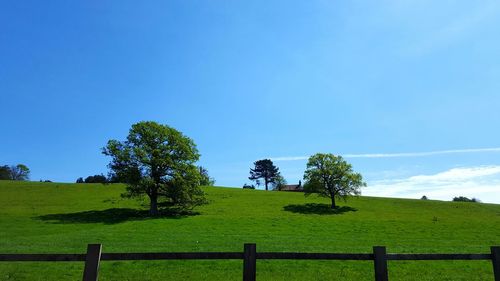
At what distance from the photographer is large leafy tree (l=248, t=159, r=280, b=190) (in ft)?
533

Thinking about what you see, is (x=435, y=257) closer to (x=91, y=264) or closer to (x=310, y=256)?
(x=310, y=256)

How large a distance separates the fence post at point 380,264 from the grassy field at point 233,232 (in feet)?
24.0

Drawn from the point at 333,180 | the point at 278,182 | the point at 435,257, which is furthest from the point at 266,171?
the point at 435,257

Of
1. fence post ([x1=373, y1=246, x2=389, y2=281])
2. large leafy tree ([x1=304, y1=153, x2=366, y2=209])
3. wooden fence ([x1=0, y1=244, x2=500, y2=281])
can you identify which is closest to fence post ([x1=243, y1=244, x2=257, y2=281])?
wooden fence ([x1=0, y1=244, x2=500, y2=281])

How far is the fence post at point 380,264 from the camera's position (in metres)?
7.61

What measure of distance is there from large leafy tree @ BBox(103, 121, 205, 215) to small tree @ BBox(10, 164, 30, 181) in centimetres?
10357

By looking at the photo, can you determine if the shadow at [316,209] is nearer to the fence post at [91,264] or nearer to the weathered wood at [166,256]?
the weathered wood at [166,256]

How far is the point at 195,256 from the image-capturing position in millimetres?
7457

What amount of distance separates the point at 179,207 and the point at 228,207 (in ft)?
26.7

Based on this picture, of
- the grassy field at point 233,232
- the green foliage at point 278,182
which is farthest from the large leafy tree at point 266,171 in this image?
the grassy field at point 233,232

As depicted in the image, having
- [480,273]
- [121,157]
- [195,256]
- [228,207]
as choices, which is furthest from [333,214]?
[195,256]

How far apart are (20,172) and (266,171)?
3658 inches

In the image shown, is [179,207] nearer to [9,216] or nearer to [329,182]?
[9,216]

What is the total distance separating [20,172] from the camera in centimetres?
14300
